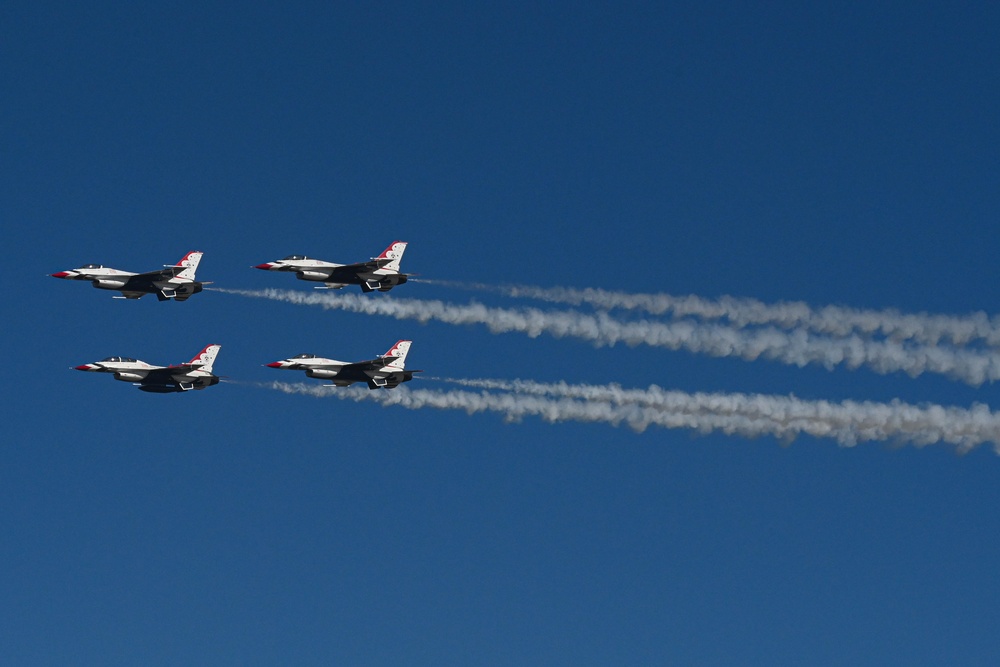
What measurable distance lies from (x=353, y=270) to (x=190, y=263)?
11.6m

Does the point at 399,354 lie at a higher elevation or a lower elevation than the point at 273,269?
lower

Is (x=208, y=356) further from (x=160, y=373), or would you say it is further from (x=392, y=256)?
(x=392, y=256)

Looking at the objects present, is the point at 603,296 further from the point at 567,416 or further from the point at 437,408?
the point at 437,408

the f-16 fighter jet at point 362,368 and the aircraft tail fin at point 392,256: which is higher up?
the aircraft tail fin at point 392,256

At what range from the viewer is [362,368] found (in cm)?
9288

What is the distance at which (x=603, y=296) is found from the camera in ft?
286

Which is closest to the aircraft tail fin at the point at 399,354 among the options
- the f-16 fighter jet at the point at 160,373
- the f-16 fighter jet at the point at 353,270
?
the f-16 fighter jet at the point at 353,270

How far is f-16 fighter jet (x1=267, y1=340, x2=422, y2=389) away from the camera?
92.8m

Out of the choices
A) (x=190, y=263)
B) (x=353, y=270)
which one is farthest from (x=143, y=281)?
(x=353, y=270)

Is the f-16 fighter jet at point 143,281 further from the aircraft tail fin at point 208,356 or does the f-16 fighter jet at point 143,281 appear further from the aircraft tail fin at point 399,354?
the aircraft tail fin at point 399,354

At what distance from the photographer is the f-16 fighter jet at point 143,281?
9575 centimetres

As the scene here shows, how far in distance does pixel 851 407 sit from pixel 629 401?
1347 centimetres

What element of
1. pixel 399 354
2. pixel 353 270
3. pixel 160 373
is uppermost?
pixel 353 270

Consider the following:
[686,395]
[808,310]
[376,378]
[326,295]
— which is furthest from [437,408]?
[808,310]
